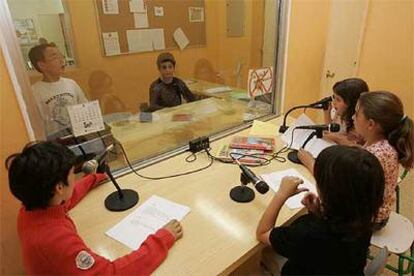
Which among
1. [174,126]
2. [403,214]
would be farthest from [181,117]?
[403,214]

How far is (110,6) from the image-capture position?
2391 mm

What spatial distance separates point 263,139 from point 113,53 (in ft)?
5.41

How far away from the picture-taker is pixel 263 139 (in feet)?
5.26

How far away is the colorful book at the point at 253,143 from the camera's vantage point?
1.51 meters

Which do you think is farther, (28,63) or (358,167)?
(28,63)

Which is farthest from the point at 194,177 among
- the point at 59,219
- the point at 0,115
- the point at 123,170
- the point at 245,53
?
the point at 245,53

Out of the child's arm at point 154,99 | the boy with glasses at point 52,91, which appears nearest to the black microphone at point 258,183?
the boy with glasses at point 52,91

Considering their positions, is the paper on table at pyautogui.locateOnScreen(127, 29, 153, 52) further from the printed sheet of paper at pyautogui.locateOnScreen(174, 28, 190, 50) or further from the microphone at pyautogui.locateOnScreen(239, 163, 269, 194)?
the microphone at pyautogui.locateOnScreen(239, 163, 269, 194)

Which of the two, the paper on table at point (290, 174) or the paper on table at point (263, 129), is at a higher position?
the paper on table at point (263, 129)

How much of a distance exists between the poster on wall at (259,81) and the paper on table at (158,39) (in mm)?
1234

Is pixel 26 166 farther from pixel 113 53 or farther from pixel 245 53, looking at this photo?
pixel 245 53

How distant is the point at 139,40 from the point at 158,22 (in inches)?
10.3

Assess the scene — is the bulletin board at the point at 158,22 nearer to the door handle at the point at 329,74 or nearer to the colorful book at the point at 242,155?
the door handle at the point at 329,74

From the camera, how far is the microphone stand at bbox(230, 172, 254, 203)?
3.64 ft
